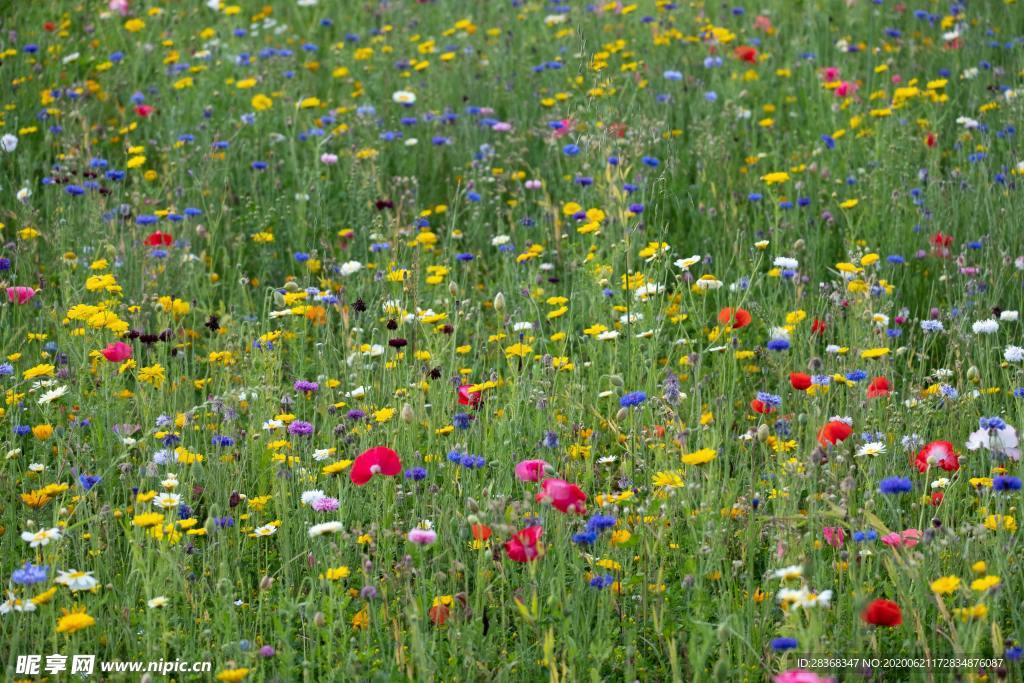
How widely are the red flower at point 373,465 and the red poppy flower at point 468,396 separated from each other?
443mm

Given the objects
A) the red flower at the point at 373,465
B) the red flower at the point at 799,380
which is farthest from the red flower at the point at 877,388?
the red flower at the point at 373,465

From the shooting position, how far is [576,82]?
18.9 ft

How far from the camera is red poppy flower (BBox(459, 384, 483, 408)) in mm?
2842

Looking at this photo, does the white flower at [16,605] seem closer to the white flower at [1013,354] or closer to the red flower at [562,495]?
the red flower at [562,495]

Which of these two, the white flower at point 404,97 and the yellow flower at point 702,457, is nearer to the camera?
the yellow flower at point 702,457

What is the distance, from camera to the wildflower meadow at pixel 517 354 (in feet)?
7.35

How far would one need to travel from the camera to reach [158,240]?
4012 mm

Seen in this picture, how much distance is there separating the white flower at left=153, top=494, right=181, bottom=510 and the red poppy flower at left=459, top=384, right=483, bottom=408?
29.5 inches

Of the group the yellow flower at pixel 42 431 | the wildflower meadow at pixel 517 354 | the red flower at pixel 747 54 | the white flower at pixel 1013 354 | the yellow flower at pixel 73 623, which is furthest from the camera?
the red flower at pixel 747 54

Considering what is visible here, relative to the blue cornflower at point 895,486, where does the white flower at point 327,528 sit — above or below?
below

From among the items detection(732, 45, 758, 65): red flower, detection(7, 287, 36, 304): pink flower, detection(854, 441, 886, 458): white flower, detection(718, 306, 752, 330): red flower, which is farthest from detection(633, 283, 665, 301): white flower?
detection(732, 45, 758, 65): red flower

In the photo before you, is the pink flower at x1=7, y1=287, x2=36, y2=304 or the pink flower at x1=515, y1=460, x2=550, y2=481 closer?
the pink flower at x1=515, y1=460, x2=550, y2=481

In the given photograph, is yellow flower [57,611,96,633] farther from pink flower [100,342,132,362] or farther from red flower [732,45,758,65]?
red flower [732,45,758,65]

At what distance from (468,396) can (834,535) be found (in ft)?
3.26
